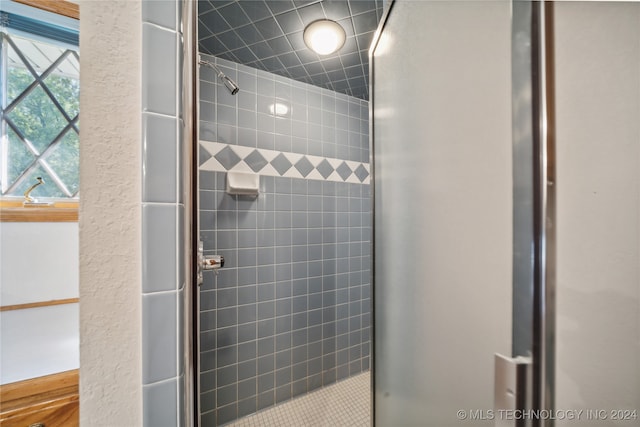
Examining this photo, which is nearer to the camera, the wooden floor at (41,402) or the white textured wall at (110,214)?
the white textured wall at (110,214)

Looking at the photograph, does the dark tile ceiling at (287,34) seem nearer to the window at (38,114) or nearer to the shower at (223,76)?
the shower at (223,76)

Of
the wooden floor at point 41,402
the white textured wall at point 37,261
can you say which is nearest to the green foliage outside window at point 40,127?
the white textured wall at point 37,261

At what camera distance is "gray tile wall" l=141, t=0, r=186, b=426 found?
37 centimetres

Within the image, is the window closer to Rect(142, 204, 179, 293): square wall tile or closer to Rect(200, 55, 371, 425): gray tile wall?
Rect(200, 55, 371, 425): gray tile wall

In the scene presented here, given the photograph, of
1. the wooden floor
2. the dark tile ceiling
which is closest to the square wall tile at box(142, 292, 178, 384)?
the wooden floor

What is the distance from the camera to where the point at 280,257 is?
1550mm

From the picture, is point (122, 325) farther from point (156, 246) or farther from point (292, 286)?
point (292, 286)

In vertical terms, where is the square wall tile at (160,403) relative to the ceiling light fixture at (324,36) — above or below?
below

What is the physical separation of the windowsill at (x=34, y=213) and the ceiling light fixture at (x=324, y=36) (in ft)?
4.16

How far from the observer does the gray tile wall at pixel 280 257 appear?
1.37 m

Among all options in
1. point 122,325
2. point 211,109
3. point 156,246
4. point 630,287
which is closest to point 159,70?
point 156,246

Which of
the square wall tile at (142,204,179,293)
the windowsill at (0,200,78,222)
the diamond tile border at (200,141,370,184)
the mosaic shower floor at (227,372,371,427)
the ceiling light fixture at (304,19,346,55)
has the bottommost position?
the mosaic shower floor at (227,372,371,427)

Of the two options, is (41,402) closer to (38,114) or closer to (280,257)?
(38,114)

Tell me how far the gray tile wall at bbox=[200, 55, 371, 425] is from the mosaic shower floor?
56 mm
